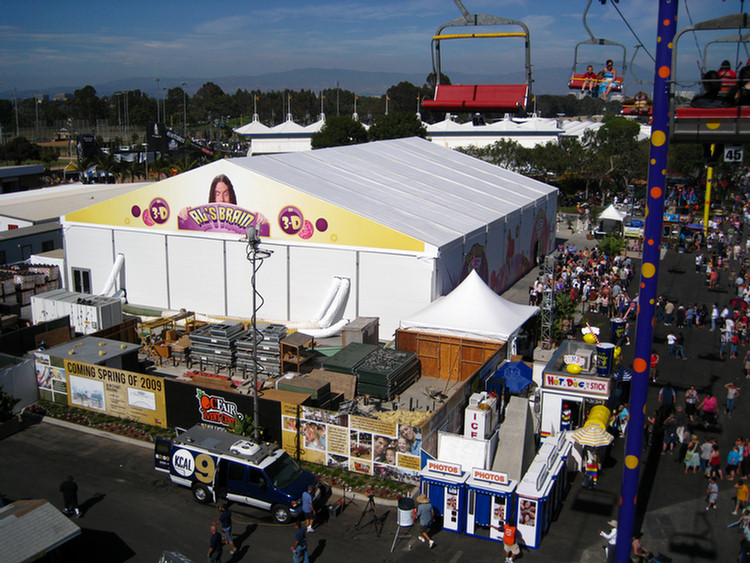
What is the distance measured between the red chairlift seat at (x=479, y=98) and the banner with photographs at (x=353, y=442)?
881 cm

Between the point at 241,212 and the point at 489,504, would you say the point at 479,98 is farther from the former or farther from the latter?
the point at 241,212

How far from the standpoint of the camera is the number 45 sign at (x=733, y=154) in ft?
34.2

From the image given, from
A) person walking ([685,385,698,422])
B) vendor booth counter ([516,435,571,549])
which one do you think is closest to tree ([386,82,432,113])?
person walking ([685,385,698,422])

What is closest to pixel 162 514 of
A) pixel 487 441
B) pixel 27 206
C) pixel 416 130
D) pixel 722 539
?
pixel 487 441

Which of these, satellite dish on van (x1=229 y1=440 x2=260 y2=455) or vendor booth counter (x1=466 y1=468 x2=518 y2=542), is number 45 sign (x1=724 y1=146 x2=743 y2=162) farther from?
satellite dish on van (x1=229 y1=440 x2=260 y2=455)

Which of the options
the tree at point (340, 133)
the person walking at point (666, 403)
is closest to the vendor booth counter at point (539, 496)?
the person walking at point (666, 403)

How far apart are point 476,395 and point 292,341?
25.1 feet

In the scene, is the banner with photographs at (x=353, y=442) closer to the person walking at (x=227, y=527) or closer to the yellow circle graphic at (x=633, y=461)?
the person walking at (x=227, y=527)

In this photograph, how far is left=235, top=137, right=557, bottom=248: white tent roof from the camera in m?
28.5

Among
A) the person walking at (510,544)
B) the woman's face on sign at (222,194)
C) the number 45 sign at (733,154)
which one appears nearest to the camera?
the number 45 sign at (733,154)

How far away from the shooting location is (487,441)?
54.2 ft

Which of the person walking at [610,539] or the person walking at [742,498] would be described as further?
the person walking at [742,498]

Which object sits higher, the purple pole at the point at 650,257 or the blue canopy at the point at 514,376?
the purple pole at the point at 650,257

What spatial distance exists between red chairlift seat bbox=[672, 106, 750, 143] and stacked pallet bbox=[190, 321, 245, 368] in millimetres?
17675
